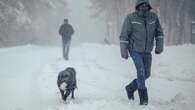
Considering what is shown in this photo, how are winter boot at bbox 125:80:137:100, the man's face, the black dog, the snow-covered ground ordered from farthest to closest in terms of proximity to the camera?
the black dog
winter boot at bbox 125:80:137:100
the snow-covered ground
the man's face

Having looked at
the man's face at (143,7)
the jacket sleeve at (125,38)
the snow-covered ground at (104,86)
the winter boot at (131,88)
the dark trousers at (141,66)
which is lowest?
the snow-covered ground at (104,86)

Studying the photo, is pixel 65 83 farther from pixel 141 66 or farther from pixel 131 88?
pixel 141 66

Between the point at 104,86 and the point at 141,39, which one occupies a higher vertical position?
the point at 141,39

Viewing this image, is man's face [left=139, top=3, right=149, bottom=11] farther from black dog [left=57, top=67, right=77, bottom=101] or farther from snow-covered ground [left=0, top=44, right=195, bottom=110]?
black dog [left=57, top=67, right=77, bottom=101]

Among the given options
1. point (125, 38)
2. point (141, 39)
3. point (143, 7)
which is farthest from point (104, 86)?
point (143, 7)

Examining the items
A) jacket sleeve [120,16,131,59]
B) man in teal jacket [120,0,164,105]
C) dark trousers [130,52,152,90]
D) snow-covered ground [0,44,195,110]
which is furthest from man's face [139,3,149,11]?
snow-covered ground [0,44,195,110]

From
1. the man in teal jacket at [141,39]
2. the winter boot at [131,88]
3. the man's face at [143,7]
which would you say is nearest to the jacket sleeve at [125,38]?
the man in teal jacket at [141,39]

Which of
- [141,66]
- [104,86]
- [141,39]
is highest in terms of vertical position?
[141,39]

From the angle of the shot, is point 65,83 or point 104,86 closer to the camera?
point 65,83

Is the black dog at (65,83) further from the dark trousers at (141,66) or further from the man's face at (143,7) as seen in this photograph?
the man's face at (143,7)

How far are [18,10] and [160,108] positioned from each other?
39.6 m

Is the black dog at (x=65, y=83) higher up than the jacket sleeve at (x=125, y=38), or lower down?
lower down

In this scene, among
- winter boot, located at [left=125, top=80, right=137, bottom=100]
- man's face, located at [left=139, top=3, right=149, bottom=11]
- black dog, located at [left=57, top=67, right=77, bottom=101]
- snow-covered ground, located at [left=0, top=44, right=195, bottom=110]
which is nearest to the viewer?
man's face, located at [left=139, top=3, right=149, bottom=11]

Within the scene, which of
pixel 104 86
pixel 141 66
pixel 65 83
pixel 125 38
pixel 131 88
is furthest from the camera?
pixel 104 86
